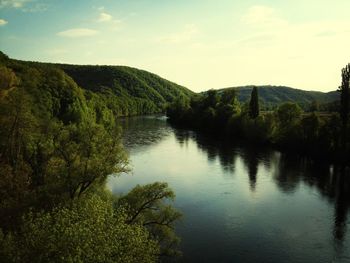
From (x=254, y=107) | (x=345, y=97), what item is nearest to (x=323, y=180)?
(x=345, y=97)

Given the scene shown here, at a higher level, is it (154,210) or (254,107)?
(254,107)

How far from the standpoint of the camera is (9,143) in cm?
3662

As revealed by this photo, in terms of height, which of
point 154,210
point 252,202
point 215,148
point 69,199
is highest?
point 69,199

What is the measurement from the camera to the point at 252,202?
49.5 m

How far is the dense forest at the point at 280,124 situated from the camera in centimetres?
7562

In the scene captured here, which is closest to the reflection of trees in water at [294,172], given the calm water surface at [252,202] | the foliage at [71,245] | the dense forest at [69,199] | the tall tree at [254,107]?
the calm water surface at [252,202]

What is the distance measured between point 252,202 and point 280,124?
5227cm

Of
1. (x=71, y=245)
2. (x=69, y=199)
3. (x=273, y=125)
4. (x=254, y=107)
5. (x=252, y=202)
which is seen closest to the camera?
(x=71, y=245)

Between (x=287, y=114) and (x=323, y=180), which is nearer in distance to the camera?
(x=323, y=180)

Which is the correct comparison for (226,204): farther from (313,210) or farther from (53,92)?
(53,92)

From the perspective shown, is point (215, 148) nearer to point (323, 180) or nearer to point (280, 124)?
point (280, 124)

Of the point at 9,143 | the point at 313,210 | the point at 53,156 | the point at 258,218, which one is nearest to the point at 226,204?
the point at 258,218

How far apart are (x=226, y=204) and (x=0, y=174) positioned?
29309 millimetres

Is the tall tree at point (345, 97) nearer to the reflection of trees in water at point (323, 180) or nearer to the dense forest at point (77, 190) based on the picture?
the reflection of trees in water at point (323, 180)
